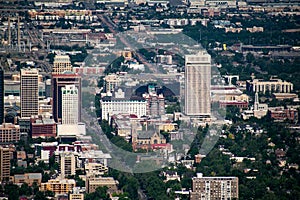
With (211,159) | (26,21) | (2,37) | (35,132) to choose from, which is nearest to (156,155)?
(211,159)

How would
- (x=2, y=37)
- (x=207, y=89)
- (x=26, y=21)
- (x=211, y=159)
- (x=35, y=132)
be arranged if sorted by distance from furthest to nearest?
(x=26, y=21) → (x=2, y=37) → (x=207, y=89) → (x=35, y=132) → (x=211, y=159)

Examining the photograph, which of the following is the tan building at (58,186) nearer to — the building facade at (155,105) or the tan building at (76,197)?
the tan building at (76,197)

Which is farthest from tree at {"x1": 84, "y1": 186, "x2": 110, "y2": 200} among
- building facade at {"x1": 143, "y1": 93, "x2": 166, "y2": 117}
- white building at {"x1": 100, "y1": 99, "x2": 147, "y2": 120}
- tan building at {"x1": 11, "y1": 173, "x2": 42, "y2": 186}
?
building facade at {"x1": 143, "y1": 93, "x2": 166, "y2": 117}

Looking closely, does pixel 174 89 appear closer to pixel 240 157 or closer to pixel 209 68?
pixel 209 68

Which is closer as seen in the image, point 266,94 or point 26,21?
point 266,94

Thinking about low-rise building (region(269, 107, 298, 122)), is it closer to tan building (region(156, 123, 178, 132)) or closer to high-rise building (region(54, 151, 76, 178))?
tan building (region(156, 123, 178, 132))

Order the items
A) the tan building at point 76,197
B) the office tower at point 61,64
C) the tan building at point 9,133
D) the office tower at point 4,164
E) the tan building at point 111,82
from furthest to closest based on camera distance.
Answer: the tan building at point 111,82 → the office tower at point 61,64 → the tan building at point 9,133 → the office tower at point 4,164 → the tan building at point 76,197

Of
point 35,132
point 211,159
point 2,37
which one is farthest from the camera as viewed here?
point 2,37

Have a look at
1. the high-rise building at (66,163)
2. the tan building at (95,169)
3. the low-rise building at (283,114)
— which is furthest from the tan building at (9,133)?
the low-rise building at (283,114)
